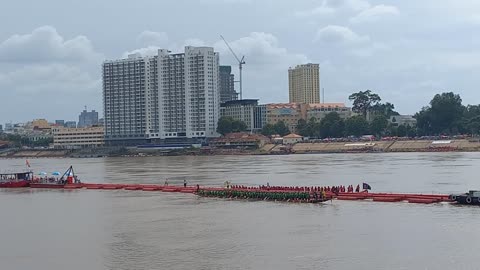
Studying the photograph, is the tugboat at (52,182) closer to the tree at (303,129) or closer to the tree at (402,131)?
the tree at (402,131)

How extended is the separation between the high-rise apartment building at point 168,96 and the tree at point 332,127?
30.1 m

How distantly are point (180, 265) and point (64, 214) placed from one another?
1915 centimetres

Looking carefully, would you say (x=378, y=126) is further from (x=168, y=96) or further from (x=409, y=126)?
(x=168, y=96)

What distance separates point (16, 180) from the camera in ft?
223

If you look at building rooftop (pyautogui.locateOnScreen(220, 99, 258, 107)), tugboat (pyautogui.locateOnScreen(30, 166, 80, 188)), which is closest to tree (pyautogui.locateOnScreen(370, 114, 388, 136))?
building rooftop (pyautogui.locateOnScreen(220, 99, 258, 107))

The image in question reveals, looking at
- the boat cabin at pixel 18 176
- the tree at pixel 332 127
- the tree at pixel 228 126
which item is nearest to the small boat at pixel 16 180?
the boat cabin at pixel 18 176

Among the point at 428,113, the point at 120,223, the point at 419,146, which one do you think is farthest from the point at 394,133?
the point at 120,223

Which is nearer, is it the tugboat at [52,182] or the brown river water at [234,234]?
the brown river water at [234,234]

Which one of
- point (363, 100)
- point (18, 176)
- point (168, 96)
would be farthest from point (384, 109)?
point (18, 176)

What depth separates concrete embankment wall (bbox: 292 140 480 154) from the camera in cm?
12862

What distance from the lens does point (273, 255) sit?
28.0m

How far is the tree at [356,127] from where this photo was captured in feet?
519

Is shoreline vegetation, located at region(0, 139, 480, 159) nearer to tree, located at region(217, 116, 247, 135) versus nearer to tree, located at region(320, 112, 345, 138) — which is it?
tree, located at region(217, 116, 247, 135)

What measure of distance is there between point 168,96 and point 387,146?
210 ft
